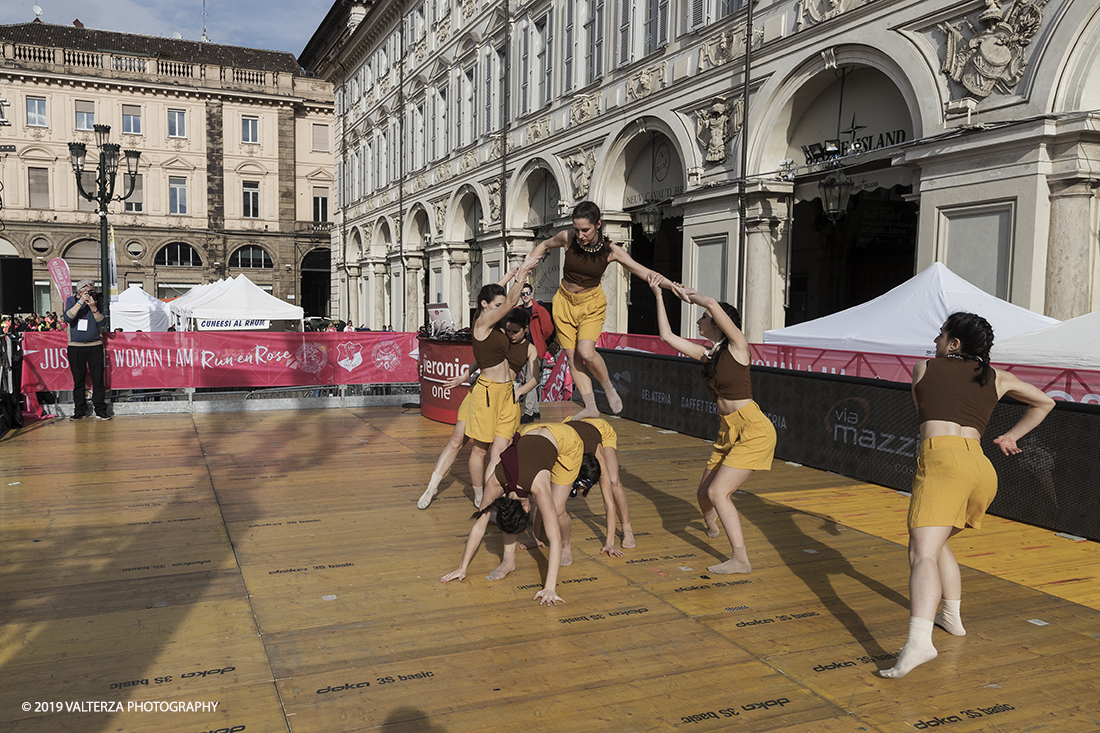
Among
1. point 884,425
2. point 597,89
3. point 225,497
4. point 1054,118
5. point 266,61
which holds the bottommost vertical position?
point 225,497

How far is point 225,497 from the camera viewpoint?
346 inches

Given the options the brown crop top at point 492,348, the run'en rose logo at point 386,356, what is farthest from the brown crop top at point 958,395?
the run'en rose logo at point 386,356

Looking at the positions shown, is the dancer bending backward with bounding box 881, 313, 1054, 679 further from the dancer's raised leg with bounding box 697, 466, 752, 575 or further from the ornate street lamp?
the ornate street lamp

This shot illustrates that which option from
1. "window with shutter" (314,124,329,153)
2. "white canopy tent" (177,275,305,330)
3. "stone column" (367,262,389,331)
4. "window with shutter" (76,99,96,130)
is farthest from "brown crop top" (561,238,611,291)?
"window with shutter" (314,124,329,153)

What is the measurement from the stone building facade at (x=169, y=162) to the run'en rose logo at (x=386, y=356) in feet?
146

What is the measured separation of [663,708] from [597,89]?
21.4 m

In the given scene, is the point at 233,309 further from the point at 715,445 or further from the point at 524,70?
the point at 715,445

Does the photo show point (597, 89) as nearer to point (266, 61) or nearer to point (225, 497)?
point (225, 497)

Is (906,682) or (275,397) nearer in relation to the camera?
(906,682)

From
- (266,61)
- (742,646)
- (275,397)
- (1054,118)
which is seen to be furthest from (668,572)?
(266,61)

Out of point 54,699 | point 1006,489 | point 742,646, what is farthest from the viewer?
point 1006,489

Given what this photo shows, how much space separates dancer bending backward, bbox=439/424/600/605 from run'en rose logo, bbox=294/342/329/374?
11473 mm

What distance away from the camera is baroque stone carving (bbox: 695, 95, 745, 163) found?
17.9m

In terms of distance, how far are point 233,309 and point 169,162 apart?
39.8m
